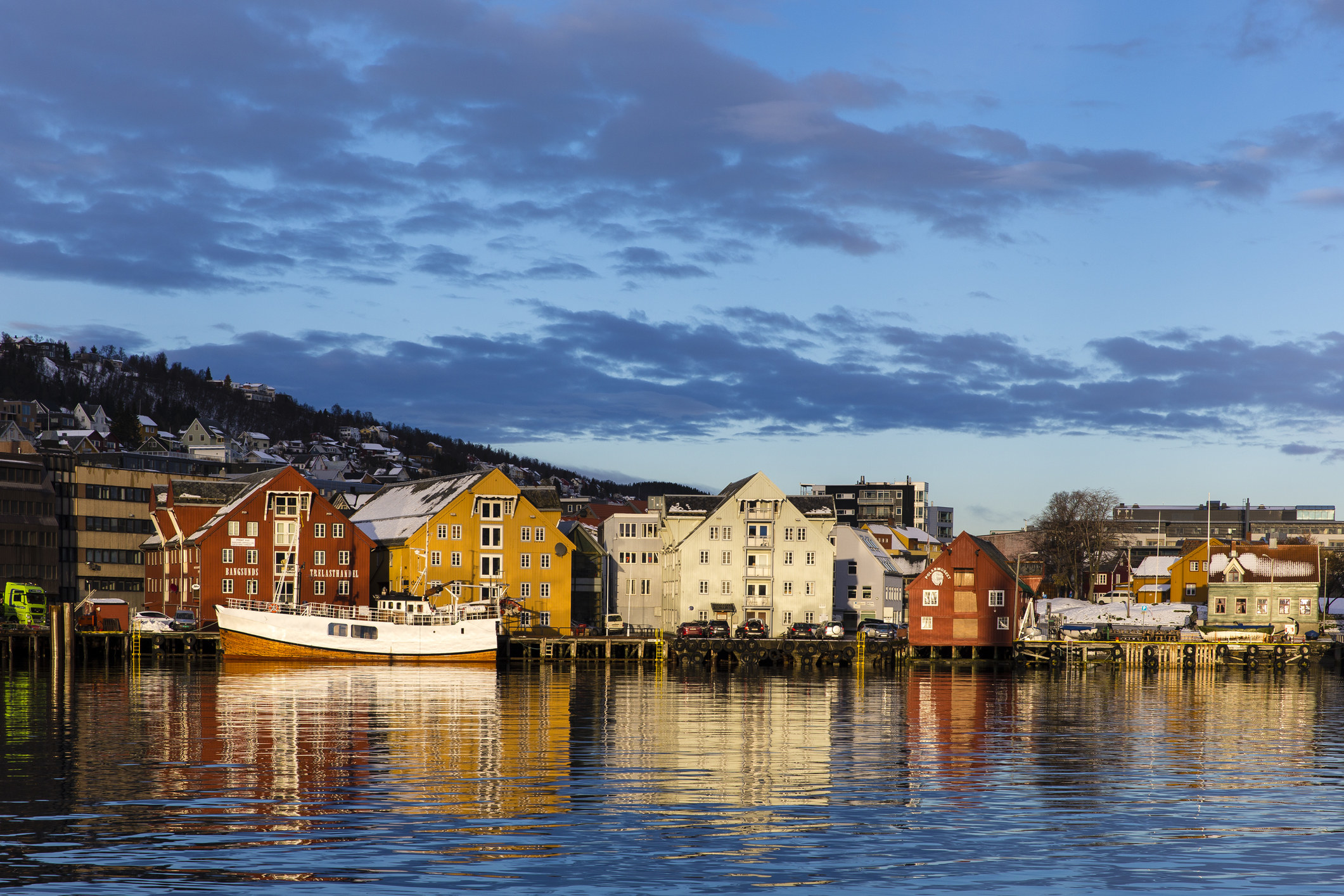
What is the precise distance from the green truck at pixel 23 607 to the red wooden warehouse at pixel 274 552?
426 inches

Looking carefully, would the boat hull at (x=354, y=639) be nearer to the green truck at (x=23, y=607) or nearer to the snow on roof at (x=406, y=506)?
the snow on roof at (x=406, y=506)

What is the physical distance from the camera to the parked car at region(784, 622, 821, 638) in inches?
4304

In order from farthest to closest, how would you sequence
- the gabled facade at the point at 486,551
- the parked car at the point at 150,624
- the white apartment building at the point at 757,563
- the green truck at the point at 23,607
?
the white apartment building at the point at 757,563 < the green truck at the point at 23,607 < the gabled facade at the point at 486,551 < the parked car at the point at 150,624

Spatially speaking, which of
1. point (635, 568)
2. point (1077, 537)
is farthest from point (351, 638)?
point (1077, 537)

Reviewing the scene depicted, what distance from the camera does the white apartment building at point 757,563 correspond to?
121000mm

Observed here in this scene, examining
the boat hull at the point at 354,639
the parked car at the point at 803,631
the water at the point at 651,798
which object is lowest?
the parked car at the point at 803,631

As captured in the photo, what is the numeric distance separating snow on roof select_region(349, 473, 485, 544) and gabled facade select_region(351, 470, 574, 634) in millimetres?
202

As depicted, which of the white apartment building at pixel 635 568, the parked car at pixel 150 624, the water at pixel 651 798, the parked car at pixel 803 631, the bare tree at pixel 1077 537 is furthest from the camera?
the bare tree at pixel 1077 537

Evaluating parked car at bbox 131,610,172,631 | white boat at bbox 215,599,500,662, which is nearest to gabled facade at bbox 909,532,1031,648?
white boat at bbox 215,599,500,662

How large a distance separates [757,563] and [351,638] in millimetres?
38011

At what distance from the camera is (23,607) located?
11431 centimetres

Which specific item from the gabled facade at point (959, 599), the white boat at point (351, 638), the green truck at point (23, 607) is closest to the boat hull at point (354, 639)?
A: the white boat at point (351, 638)

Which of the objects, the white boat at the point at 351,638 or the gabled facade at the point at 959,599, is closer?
the white boat at the point at 351,638

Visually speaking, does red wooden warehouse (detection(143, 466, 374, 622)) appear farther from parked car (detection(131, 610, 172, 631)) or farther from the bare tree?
the bare tree
